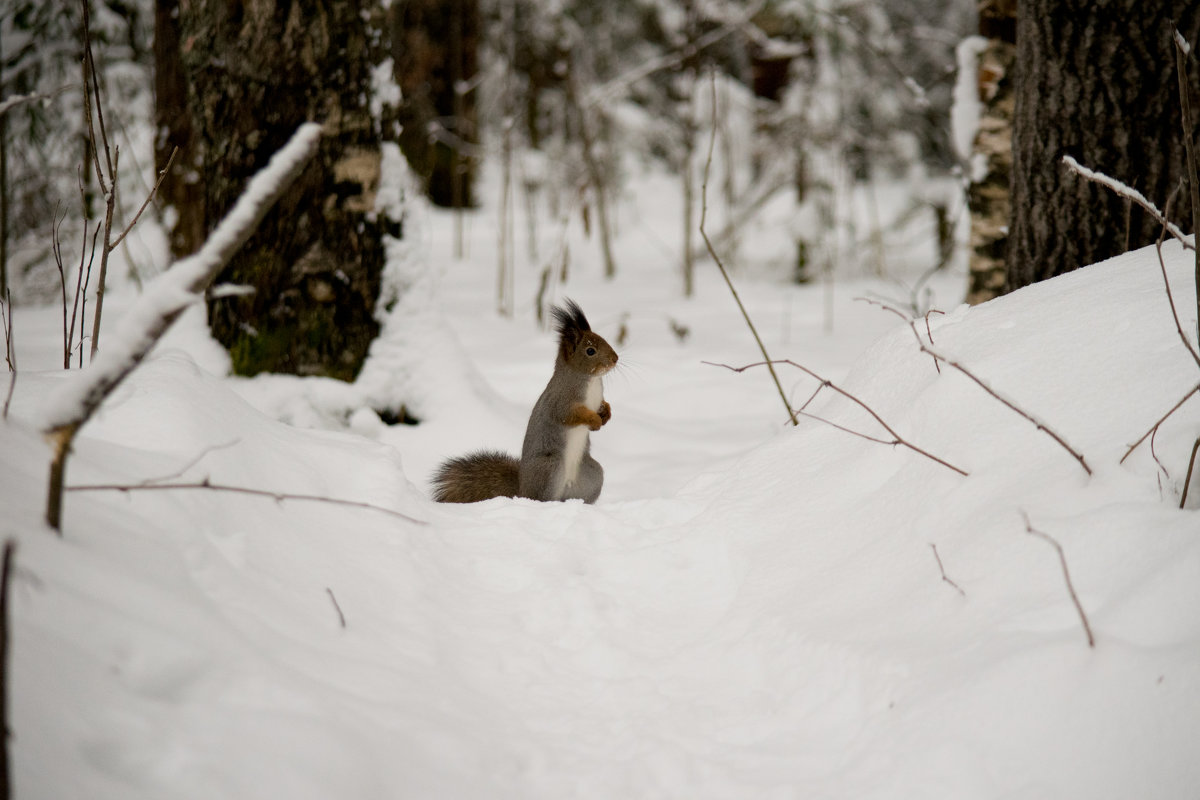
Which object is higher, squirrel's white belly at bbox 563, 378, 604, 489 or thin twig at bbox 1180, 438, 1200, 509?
thin twig at bbox 1180, 438, 1200, 509

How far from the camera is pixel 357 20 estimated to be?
11.8 feet

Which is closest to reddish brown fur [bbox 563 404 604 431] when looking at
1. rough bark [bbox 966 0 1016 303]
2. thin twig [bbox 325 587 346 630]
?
thin twig [bbox 325 587 346 630]

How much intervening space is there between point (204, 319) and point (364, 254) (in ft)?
2.55

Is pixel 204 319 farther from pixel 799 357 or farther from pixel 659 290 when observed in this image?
pixel 659 290

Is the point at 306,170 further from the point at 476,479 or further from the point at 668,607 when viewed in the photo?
the point at 668,607

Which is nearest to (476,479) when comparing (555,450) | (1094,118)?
(555,450)

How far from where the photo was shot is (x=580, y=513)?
2.52 metres

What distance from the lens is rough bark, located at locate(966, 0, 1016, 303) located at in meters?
4.11

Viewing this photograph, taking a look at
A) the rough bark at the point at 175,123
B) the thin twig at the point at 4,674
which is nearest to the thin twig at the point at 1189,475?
the thin twig at the point at 4,674

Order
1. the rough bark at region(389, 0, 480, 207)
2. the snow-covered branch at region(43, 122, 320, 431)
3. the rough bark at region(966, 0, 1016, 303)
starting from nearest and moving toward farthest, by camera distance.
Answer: the snow-covered branch at region(43, 122, 320, 431)
the rough bark at region(966, 0, 1016, 303)
the rough bark at region(389, 0, 480, 207)

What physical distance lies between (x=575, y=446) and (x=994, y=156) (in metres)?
2.62

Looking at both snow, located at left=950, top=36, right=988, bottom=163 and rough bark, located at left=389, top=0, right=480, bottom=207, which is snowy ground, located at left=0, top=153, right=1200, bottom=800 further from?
rough bark, located at left=389, top=0, right=480, bottom=207

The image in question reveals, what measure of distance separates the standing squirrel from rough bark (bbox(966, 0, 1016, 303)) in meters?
2.13

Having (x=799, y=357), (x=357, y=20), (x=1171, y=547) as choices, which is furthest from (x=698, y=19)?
(x=1171, y=547)
